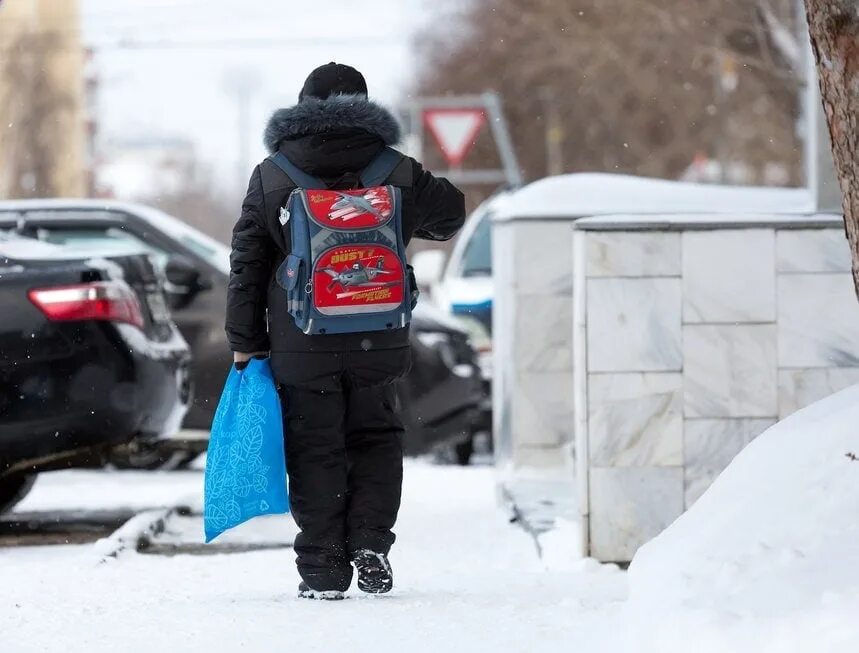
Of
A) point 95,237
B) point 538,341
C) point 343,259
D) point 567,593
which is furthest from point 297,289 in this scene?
point 95,237

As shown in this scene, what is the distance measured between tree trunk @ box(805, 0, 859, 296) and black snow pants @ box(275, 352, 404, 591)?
1.69 metres

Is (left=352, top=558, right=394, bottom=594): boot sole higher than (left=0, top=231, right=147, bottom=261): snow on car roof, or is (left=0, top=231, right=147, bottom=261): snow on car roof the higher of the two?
(left=0, top=231, right=147, bottom=261): snow on car roof

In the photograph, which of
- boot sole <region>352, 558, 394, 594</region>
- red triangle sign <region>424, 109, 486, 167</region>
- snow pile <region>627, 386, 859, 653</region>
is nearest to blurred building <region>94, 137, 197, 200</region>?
red triangle sign <region>424, 109, 486, 167</region>

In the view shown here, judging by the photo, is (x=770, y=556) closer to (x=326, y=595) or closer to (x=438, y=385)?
(x=326, y=595)

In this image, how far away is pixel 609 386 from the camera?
20.9ft

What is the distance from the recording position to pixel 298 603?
17.7 ft

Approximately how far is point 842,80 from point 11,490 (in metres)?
5.27

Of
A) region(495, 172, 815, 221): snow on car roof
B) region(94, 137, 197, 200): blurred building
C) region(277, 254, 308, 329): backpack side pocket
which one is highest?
region(277, 254, 308, 329): backpack side pocket

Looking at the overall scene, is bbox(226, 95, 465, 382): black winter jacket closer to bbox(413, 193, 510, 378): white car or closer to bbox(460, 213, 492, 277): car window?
bbox(413, 193, 510, 378): white car

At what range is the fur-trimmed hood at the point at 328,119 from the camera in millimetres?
5488

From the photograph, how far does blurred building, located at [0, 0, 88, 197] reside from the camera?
135ft

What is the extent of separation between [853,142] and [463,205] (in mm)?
1711

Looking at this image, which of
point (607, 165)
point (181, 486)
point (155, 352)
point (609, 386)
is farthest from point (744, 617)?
point (607, 165)

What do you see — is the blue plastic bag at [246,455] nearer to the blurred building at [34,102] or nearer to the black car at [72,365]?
the black car at [72,365]
